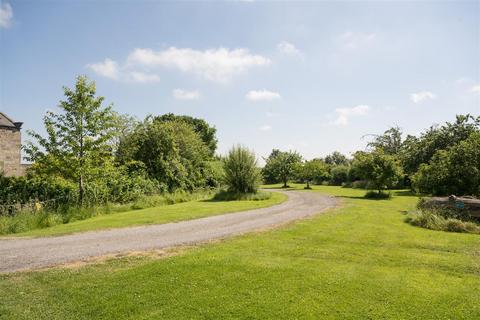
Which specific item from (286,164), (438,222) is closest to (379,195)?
(438,222)

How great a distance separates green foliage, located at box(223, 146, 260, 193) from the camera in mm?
26031

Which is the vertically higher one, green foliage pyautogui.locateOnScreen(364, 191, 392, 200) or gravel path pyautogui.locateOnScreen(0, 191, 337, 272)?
green foliage pyautogui.locateOnScreen(364, 191, 392, 200)

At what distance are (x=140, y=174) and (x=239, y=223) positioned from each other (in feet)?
48.1

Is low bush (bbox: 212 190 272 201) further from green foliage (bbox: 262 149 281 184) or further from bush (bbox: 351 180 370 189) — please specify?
green foliage (bbox: 262 149 281 184)

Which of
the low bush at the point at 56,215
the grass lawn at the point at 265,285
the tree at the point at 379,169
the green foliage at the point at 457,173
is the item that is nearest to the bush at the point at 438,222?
the grass lawn at the point at 265,285

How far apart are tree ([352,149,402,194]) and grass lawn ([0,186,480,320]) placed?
1790 centimetres

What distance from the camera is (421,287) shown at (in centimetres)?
640

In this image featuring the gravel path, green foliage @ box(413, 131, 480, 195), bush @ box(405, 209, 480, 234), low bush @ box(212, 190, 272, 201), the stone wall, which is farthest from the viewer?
the stone wall

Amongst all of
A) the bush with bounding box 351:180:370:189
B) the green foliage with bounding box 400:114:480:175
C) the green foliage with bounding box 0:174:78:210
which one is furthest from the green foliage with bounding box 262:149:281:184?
the green foliage with bounding box 0:174:78:210

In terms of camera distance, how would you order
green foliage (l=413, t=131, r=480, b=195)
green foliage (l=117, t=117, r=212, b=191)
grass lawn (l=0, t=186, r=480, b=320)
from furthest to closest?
green foliage (l=117, t=117, r=212, b=191)
green foliage (l=413, t=131, r=480, b=195)
grass lawn (l=0, t=186, r=480, b=320)

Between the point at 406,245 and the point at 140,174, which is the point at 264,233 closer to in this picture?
the point at 406,245

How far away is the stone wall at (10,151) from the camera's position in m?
26.8

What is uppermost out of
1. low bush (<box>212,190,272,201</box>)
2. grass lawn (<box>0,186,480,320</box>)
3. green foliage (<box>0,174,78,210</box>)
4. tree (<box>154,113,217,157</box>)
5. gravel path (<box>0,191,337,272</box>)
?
tree (<box>154,113,217,157</box>)

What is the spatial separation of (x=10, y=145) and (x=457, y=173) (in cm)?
3319
